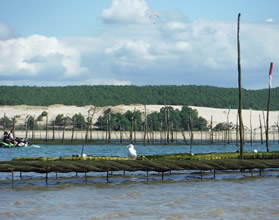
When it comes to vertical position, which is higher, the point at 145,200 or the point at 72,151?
the point at 72,151

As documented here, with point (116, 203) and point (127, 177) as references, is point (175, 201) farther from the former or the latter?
point (127, 177)

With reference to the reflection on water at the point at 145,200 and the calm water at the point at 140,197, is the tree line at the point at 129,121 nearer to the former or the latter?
the calm water at the point at 140,197

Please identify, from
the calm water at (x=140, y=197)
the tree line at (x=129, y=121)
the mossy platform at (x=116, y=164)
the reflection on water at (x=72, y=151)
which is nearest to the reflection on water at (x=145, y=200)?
the calm water at (x=140, y=197)

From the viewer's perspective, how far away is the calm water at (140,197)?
21125mm

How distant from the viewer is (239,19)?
123ft

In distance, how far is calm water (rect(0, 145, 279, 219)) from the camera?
69.3 feet

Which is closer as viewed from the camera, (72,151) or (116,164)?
(116,164)

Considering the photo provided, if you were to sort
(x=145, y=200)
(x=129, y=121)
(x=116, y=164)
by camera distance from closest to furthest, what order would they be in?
1. (x=145, y=200)
2. (x=116, y=164)
3. (x=129, y=121)

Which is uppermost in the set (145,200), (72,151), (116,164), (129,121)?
(129,121)

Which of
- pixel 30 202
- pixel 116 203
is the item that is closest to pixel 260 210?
pixel 116 203

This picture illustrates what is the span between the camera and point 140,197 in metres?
25.5

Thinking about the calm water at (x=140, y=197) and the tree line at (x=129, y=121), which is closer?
the calm water at (x=140, y=197)

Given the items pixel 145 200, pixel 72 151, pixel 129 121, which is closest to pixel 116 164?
pixel 145 200

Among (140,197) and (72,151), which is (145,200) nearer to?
(140,197)
